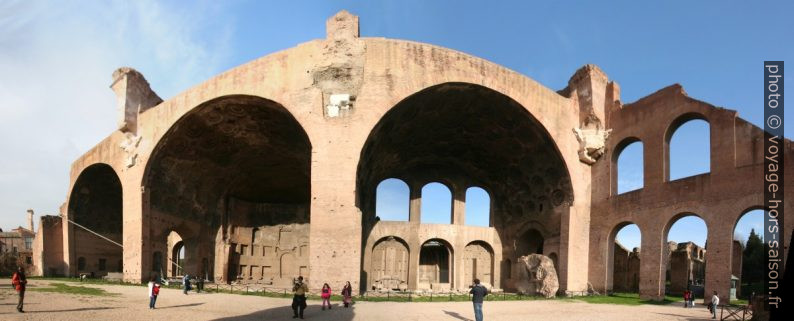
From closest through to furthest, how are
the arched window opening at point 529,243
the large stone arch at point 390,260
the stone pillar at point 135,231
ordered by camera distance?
the stone pillar at point 135,231 < the arched window opening at point 529,243 < the large stone arch at point 390,260

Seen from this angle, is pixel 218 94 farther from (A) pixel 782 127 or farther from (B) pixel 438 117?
(A) pixel 782 127

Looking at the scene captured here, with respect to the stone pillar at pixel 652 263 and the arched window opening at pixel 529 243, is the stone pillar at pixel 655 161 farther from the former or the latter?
the arched window opening at pixel 529 243

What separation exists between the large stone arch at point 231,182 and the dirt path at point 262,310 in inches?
271

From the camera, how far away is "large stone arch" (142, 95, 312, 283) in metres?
21.2

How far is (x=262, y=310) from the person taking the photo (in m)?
13.0

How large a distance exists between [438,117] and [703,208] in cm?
989

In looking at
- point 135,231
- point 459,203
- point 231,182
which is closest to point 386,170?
point 459,203

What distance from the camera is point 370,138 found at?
18.7 m

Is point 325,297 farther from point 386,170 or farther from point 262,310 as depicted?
point 386,170

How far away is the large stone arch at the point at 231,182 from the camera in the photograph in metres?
21.2

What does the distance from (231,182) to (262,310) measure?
15.1 metres

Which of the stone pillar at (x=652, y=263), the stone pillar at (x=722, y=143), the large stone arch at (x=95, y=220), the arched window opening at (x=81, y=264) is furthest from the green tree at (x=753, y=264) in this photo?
the arched window opening at (x=81, y=264)

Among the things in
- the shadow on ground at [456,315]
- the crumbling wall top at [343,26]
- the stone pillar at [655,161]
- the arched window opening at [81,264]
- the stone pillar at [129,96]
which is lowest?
the arched window opening at [81,264]

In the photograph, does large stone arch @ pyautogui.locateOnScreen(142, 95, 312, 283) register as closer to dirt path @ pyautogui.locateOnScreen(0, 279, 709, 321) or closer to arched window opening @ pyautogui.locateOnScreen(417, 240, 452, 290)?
arched window opening @ pyautogui.locateOnScreen(417, 240, 452, 290)
